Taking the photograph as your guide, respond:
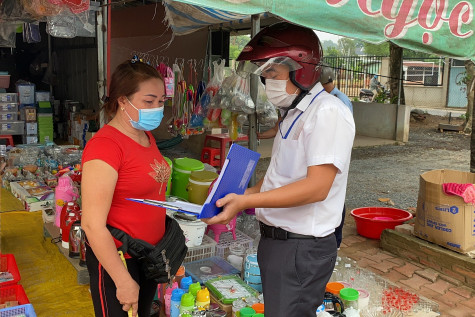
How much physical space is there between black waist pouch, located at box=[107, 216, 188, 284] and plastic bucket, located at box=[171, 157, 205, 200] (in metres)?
1.97

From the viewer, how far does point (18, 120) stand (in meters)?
8.66

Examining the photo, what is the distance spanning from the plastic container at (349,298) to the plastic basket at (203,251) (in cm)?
110

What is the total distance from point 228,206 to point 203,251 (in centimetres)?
206

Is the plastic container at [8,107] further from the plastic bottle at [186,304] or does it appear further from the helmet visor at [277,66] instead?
the helmet visor at [277,66]

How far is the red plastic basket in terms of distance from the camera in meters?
2.73

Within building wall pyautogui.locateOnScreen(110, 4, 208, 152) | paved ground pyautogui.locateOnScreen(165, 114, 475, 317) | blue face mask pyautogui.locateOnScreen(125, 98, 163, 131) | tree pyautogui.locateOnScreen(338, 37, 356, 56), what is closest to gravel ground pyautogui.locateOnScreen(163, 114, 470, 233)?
paved ground pyautogui.locateOnScreen(165, 114, 475, 317)

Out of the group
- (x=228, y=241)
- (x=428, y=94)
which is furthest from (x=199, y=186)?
(x=428, y=94)

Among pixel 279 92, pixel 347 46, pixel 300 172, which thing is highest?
pixel 347 46

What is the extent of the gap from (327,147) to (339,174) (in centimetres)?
17

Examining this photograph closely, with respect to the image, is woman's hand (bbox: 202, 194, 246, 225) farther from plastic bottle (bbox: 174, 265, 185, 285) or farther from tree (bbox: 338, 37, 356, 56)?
tree (bbox: 338, 37, 356, 56)

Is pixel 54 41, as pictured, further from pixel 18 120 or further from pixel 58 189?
pixel 58 189

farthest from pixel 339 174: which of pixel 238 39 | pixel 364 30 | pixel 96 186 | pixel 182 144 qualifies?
pixel 238 39

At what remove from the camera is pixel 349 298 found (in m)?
2.87

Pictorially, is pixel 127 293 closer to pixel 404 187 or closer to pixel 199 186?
pixel 199 186
